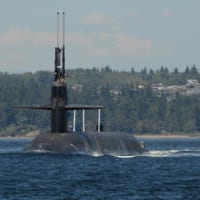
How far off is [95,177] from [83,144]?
1476cm

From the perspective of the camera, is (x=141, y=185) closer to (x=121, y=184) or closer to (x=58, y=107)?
(x=121, y=184)

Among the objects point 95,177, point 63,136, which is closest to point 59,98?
point 63,136

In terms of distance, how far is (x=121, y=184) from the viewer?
181 ft

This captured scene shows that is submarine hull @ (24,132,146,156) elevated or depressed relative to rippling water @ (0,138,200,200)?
elevated

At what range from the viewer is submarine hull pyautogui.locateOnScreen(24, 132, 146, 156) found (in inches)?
2857

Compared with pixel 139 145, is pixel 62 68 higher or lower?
higher

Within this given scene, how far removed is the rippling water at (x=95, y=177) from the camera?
166ft

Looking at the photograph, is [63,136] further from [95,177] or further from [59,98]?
[95,177]

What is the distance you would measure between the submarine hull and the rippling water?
0.79 meters

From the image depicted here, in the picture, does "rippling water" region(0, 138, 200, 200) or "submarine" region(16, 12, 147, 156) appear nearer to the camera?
"rippling water" region(0, 138, 200, 200)

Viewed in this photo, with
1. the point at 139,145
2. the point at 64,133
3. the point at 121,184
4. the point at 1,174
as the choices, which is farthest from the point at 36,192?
the point at 139,145

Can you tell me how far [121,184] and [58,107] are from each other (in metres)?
20.0

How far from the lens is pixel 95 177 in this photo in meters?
59.0

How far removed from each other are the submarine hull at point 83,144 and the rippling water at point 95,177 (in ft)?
2.59
